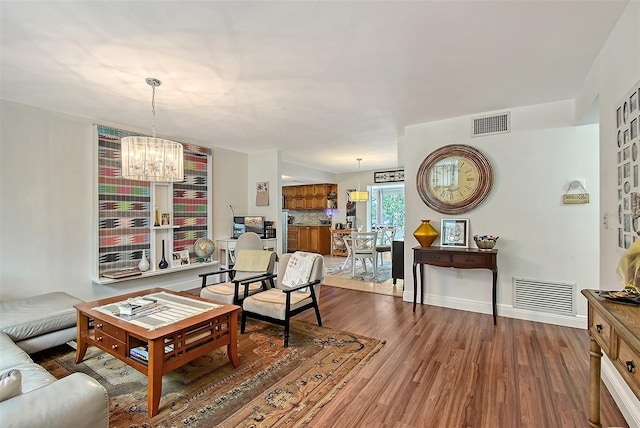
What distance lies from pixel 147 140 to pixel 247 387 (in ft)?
7.24

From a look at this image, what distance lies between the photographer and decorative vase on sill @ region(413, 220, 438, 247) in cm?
382

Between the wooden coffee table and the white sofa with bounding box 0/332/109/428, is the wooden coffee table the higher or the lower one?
the lower one

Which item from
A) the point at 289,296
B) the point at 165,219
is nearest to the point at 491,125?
the point at 289,296

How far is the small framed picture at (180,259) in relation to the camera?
458cm

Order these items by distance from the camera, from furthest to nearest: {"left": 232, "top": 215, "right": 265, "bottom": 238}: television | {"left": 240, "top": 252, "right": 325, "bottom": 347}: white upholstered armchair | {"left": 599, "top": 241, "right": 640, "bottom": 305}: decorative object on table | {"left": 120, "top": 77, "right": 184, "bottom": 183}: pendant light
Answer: {"left": 232, "top": 215, "right": 265, "bottom": 238}: television, {"left": 240, "top": 252, "right": 325, "bottom": 347}: white upholstered armchair, {"left": 120, "top": 77, "right": 184, "bottom": 183}: pendant light, {"left": 599, "top": 241, "right": 640, "bottom": 305}: decorative object on table

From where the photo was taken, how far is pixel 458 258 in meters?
3.47

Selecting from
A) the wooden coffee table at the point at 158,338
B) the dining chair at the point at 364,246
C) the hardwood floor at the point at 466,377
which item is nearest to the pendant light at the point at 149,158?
the wooden coffee table at the point at 158,338

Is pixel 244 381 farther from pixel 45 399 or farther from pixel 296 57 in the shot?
pixel 296 57

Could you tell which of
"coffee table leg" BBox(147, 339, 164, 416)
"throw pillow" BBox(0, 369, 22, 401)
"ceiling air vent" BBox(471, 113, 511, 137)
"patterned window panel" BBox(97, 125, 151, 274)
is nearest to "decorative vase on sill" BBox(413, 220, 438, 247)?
"ceiling air vent" BBox(471, 113, 511, 137)

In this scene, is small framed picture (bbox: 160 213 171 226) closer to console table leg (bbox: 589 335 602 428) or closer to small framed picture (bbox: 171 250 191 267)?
small framed picture (bbox: 171 250 191 267)

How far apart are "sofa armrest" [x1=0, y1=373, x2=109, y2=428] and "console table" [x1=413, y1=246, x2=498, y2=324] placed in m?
3.31

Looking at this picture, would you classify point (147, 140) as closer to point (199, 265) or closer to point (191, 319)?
point (191, 319)

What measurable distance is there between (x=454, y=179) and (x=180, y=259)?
163 inches

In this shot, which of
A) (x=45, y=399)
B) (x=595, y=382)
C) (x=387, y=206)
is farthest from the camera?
(x=387, y=206)
